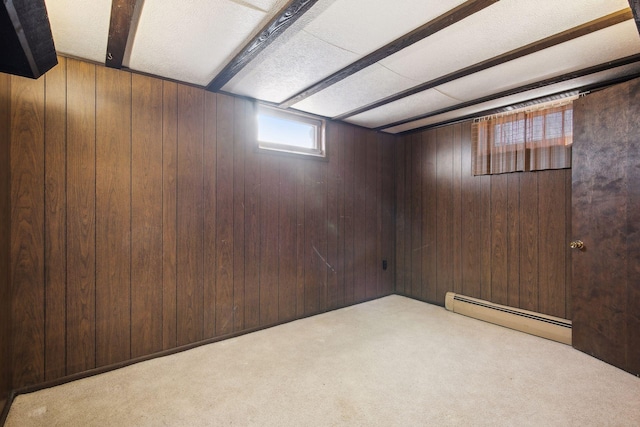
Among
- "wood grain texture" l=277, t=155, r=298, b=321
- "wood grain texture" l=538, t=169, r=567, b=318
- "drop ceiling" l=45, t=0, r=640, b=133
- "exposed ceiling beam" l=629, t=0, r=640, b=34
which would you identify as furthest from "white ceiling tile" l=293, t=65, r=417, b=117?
"wood grain texture" l=538, t=169, r=567, b=318

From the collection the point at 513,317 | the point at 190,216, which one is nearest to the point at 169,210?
the point at 190,216

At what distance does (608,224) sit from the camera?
2.32 m

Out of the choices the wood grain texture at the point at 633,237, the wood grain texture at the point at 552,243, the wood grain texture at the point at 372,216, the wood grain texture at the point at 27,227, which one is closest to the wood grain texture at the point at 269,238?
the wood grain texture at the point at 372,216

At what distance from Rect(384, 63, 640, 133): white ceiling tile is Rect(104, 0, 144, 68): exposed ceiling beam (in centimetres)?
287

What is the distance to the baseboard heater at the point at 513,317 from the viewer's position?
8.81ft

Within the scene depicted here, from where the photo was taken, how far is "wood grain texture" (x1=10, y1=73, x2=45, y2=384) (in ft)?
6.28

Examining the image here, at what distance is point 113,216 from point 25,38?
139 cm

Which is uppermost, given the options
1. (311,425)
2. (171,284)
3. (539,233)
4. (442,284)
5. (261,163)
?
(261,163)

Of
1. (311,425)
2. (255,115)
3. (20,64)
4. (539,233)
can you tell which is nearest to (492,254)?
(539,233)

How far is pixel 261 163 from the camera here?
2.96 metres

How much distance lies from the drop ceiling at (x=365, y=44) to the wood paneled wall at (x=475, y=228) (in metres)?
0.89

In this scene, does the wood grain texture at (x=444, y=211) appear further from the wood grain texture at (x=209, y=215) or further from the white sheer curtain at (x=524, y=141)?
the wood grain texture at (x=209, y=215)

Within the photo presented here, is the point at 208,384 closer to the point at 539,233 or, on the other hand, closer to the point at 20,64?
the point at 20,64

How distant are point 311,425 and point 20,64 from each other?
218 cm
